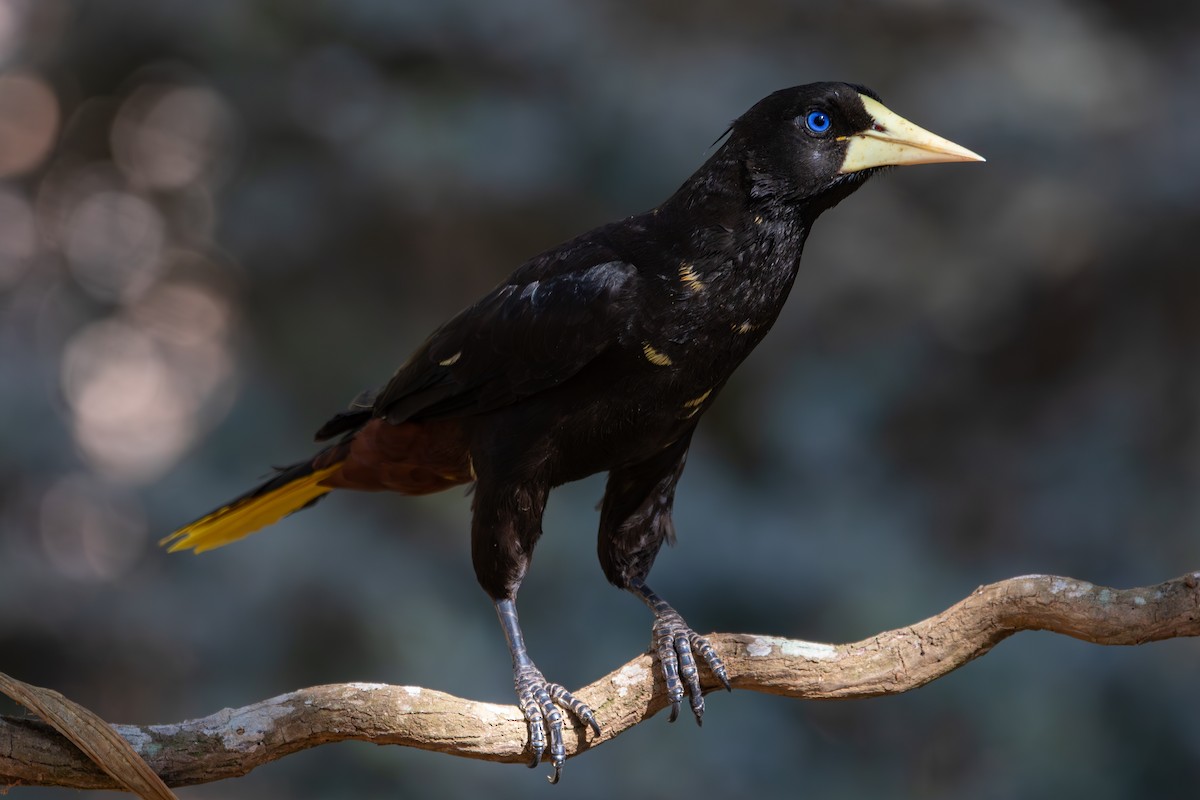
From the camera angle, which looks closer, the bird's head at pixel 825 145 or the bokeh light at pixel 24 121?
the bird's head at pixel 825 145

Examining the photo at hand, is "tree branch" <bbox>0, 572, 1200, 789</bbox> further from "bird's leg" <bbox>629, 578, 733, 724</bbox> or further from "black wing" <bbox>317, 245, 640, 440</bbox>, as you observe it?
"black wing" <bbox>317, 245, 640, 440</bbox>

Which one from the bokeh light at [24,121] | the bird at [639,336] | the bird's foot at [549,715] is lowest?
the bird's foot at [549,715]

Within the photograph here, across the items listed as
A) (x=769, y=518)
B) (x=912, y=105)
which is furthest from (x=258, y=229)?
(x=912, y=105)

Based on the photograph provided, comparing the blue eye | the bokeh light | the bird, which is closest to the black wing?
the bird

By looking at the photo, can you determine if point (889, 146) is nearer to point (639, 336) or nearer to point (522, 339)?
point (639, 336)

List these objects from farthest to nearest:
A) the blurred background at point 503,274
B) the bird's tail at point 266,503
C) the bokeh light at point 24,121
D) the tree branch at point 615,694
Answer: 1. the bokeh light at point 24,121
2. the blurred background at point 503,274
3. the bird's tail at point 266,503
4. the tree branch at point 615,694

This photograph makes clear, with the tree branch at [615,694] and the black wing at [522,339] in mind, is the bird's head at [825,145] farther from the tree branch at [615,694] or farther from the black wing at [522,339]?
the tree branch at [615,694]

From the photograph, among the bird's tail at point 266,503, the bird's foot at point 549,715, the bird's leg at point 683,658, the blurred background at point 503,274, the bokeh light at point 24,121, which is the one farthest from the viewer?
the bokeh light at point 24,121

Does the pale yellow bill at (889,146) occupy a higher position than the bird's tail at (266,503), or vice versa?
the bird's tail at (266,503)

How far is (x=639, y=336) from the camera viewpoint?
241cm

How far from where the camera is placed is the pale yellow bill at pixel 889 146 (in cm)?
240

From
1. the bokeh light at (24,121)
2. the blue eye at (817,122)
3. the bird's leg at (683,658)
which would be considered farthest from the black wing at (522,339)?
the bokeh light at (24,121)

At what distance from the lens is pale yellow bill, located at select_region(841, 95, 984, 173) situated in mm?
2400

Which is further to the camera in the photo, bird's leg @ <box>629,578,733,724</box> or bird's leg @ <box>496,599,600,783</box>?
bird's leg @ <box>629,578,733,724</box>
